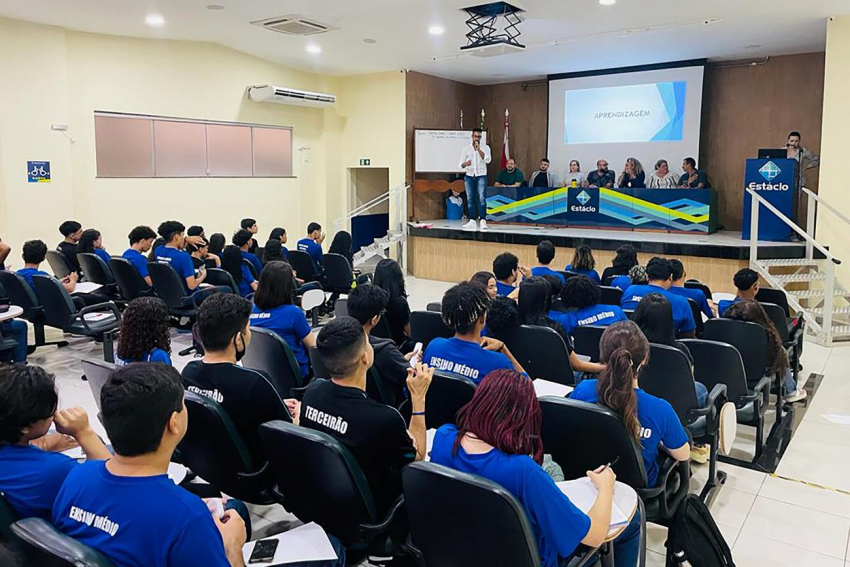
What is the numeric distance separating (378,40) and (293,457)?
8.00 meters

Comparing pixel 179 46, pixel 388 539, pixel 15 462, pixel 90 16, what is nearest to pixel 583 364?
pixel 388 539

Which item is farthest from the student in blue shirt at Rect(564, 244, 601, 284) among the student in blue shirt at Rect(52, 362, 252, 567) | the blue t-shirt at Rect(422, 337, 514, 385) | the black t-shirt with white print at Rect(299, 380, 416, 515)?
the student in blue shirt at Rect(52, 362, 252, 567)

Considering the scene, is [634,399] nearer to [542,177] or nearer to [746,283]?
[746,283]

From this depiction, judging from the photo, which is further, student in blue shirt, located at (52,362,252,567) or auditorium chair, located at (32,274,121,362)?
auditorium chair, located at (32,274,121,362)

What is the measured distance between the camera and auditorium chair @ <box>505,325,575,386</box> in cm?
362

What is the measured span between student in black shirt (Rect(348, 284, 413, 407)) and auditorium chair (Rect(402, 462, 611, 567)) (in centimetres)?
114

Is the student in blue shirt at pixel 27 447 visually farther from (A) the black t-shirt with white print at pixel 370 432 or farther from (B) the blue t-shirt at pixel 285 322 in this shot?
(B) the blue t-shirt at pixel 285 322

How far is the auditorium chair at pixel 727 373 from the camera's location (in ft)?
12.0

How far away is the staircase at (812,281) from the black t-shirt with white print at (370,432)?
5946mm

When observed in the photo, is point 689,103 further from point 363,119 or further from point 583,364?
point 583,364

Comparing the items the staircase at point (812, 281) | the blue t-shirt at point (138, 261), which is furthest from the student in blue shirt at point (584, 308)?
the blue t-shirt at point (138, 261)

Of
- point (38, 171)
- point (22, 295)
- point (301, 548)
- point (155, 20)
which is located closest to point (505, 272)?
point (301, 548)

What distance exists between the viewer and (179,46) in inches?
370

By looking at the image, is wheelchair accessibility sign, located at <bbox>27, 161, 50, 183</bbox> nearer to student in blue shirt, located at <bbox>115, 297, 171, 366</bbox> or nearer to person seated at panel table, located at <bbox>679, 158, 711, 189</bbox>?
student in blue shirt, located at <bbox>115, 297, 171, 366</bbox>
